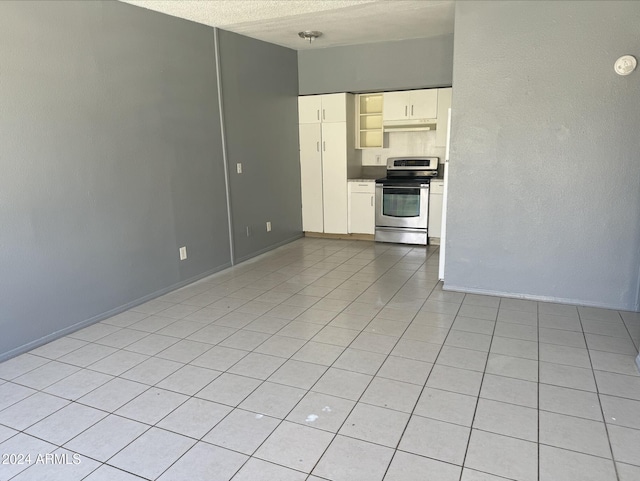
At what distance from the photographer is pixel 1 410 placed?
2.30m

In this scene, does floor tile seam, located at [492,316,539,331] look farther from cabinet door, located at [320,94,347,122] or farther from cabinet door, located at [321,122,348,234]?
Result: cabinet door, located at [320,94,347,122]

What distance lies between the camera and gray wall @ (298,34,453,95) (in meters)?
5.36

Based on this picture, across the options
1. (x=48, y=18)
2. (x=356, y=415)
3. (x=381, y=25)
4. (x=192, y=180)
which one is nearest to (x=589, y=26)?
(x=381, y=25)

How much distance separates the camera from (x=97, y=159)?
11.1 feet

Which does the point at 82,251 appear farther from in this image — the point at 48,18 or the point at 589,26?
the point at 589,26

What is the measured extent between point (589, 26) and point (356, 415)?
317cm

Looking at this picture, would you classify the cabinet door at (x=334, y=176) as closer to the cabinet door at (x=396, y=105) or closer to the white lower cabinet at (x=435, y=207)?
the cabinet door at (x=396, y=105)

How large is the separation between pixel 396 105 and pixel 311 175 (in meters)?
1.47

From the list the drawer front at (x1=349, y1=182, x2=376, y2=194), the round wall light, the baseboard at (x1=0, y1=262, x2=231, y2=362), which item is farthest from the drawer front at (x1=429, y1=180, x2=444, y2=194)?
the baseboard at (x1=0, y1=262, x2=231, y2=362)

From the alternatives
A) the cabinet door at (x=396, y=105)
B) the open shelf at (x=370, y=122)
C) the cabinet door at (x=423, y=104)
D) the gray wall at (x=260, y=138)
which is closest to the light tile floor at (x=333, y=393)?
the gray wall at (x=260, y=138)

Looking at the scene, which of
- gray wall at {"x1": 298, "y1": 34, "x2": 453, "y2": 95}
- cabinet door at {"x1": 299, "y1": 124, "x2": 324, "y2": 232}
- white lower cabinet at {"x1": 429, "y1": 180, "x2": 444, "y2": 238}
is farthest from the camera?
cabinet door at {"x1": 299, "y1": 124, "x2": 324, "y2": 232}

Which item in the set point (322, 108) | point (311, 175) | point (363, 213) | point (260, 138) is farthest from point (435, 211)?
point (260, 138)

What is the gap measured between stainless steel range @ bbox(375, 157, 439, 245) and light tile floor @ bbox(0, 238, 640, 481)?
2.04 m

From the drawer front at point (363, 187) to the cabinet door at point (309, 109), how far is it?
0.99 meters
